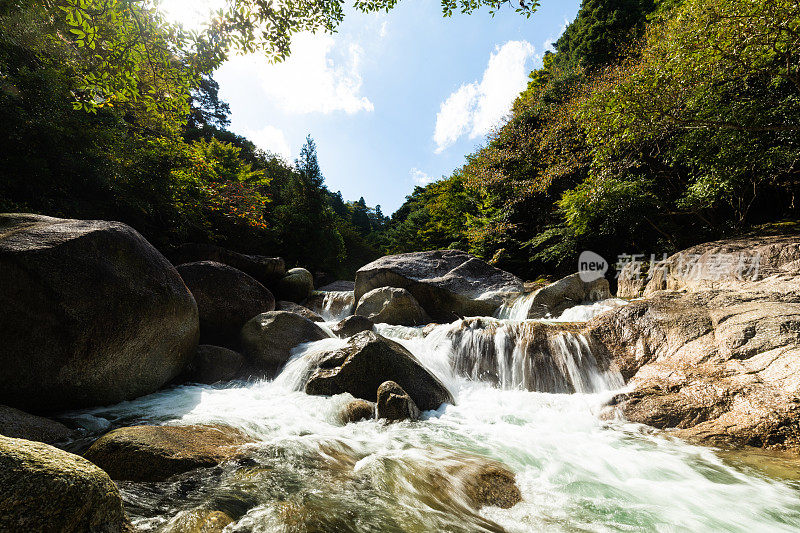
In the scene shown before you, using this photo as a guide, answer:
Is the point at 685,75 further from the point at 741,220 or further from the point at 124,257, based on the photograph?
the point at 124,257

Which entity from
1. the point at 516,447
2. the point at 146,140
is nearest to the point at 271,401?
the point at 516,447

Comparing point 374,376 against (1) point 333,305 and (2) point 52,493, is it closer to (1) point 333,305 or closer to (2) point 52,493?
(2) point 52,493

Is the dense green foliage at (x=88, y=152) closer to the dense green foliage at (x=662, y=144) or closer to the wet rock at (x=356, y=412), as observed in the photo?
the wet rock at (x=356, y=412)

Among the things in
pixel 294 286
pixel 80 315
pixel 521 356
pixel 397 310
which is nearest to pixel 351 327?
pixel 397 310

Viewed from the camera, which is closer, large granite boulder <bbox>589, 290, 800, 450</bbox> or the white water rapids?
the white water rapids

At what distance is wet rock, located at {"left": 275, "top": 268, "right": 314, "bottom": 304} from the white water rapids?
749 centimetres

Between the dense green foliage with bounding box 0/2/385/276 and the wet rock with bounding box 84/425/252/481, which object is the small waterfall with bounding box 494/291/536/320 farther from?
the dense green foliage with bounding box 0/2/385/276

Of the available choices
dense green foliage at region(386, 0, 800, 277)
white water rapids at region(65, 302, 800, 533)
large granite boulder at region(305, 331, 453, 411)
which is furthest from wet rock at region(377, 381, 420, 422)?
dense green foliage at region(386, 0, 800, 277)

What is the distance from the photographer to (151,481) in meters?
2.30

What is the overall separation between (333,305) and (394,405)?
9884 mm

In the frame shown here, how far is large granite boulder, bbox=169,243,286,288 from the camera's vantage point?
35.1 feet

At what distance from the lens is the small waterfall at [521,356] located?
522 centimetres

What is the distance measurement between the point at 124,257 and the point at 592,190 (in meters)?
12.3

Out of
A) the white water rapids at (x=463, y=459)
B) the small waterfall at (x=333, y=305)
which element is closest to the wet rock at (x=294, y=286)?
the small waterfall at (x=333, y=305)
